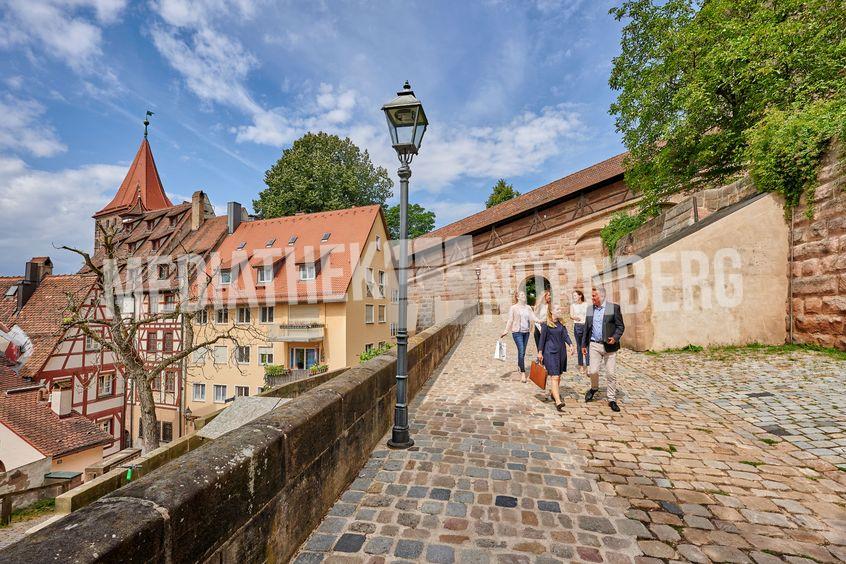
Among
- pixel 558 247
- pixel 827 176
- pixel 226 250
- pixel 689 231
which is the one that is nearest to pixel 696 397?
pixel 689 231

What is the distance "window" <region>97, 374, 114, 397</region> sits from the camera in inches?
803

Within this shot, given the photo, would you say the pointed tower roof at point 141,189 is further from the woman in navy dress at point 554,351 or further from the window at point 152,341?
the woman in navy dress at point 554,351

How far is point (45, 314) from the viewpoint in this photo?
68.3 feet

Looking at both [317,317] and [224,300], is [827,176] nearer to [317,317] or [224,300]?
[317,317]

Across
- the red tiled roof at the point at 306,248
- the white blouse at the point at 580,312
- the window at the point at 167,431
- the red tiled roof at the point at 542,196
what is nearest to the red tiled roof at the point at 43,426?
the window at the point at 167,431

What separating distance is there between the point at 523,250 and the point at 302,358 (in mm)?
13562

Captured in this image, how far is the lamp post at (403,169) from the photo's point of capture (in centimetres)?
420

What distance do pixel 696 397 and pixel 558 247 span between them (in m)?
15.8

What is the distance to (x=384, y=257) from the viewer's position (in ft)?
82.4

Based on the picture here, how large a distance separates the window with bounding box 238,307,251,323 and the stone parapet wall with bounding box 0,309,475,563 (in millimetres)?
20252

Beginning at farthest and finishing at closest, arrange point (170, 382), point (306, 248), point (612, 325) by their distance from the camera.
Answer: point (170, 382), point (306, 248), point (612, 325)

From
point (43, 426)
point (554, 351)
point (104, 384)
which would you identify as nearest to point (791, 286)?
point (554, 351)

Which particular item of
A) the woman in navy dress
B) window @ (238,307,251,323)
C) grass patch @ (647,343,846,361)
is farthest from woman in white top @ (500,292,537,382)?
window @ (238,307,251,323)

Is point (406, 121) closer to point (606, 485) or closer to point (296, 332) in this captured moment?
point (606, 485)
